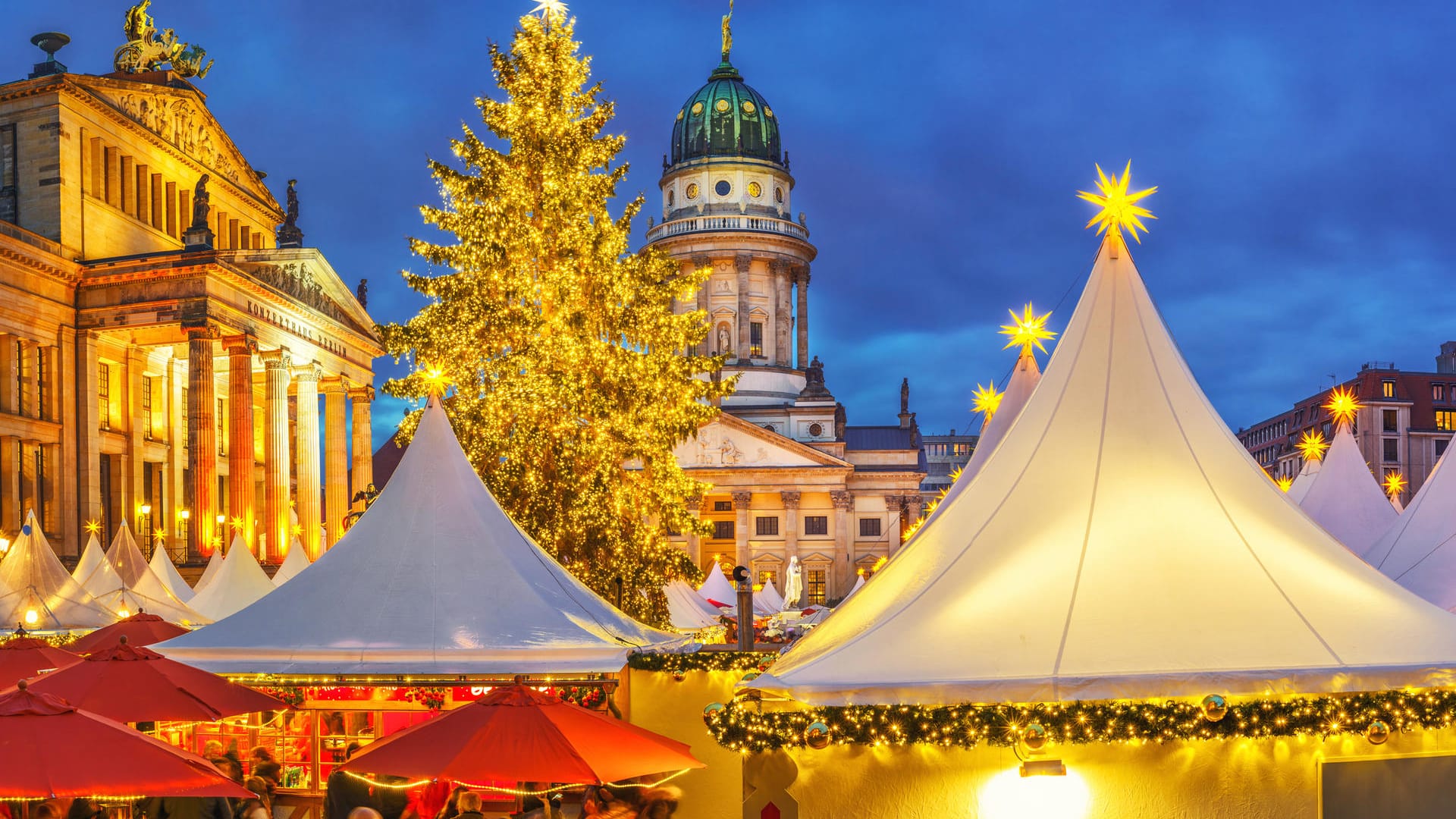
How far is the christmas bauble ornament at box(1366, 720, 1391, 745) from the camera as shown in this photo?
8781 mm

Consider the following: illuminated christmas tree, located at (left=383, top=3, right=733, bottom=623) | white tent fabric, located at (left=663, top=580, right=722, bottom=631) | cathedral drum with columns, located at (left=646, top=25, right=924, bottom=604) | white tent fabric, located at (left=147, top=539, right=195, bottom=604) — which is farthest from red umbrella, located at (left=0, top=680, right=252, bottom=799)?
cathedral drum with columns, located at (left=646, top=25, right=924, bottom=604)

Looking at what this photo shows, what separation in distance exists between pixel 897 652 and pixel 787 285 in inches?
3743

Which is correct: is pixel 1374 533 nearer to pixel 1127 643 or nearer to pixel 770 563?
pixel 1127 643

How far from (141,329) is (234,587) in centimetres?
1996

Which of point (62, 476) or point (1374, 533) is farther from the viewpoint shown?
point (62, 476)

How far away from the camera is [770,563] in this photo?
94.8 meters

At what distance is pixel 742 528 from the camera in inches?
3711

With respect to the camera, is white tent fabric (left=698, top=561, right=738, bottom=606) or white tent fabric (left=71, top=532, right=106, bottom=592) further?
white tent fabric (left=698, top=561, right=738, bottom=606)

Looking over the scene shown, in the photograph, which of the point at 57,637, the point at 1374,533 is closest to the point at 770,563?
the point at 1374,533

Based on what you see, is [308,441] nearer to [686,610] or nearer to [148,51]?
[148,51]

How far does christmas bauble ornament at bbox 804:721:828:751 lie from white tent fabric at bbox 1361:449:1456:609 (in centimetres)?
1264

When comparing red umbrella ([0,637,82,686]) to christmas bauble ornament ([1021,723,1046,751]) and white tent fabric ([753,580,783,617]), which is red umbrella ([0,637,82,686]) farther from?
white tent fabric ([753,580,783,617])

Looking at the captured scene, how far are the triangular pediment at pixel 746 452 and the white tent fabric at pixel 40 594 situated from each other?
6575cm

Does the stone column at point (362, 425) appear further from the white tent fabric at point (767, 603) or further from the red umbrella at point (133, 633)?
the red umbrella at point (133, 633)
